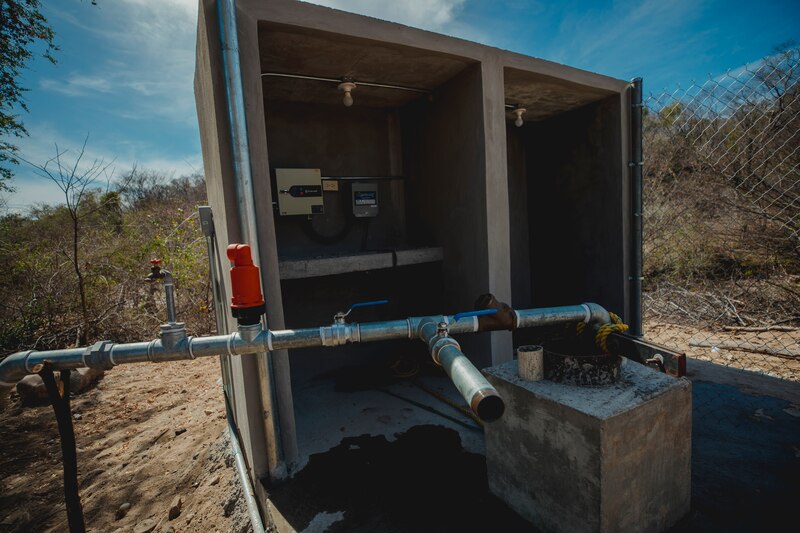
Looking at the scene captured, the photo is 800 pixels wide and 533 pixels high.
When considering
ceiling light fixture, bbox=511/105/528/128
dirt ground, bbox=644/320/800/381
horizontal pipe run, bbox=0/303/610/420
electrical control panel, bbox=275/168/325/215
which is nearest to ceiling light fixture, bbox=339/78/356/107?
electrical control panel, bbox=275/168/325/215

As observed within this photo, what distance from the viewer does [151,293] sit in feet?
21.5

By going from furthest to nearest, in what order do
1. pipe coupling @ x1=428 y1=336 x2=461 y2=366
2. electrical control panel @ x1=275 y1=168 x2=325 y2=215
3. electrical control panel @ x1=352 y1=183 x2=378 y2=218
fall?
electrical control panel @ x1=352 y1=183 x2=378 y2=218 < electrical control panel @ x1=275 y1=168 x2=325 y2=215 < pipe coupling @ x1=428 y1=336 x2=461 y2=366

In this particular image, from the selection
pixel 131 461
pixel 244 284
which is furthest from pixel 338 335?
pixel 131 461

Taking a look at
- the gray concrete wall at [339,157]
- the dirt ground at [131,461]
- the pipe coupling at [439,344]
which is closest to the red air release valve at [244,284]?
the pipe coupling at [439,344]

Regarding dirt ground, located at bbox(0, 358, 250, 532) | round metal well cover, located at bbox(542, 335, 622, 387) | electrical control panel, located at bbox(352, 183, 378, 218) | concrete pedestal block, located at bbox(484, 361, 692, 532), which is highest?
electrical control panel, located at bbox(352, 183, 378, 218)

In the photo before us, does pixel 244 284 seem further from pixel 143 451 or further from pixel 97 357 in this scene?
pixel 143 451

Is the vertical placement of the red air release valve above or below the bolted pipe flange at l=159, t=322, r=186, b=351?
above

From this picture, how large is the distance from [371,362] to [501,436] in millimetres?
2555

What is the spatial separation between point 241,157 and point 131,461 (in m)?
3.16

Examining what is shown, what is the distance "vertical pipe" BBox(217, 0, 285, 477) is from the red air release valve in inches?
19.1

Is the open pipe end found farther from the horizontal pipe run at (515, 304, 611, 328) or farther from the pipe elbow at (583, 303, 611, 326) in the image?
the pipe elbow at (583, 303, 611, 326)

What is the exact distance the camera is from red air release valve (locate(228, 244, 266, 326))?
5.28 feet

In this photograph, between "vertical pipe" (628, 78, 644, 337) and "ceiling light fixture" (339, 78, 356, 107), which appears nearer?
"ceiling light fixture" (339, 78, 356, 107)

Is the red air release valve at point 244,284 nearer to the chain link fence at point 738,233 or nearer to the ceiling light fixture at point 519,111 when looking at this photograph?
the ceiling light fixture at point 519,111
